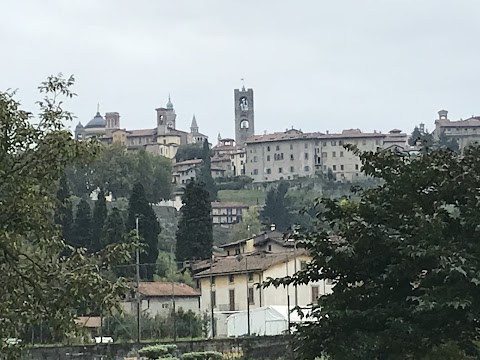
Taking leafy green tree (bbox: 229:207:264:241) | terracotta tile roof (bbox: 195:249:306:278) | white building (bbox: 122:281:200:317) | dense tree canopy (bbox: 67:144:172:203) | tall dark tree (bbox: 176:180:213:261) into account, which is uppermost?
dense tree canopy (bbox: 67:144:172:203)

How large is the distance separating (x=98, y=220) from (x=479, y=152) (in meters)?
58.1

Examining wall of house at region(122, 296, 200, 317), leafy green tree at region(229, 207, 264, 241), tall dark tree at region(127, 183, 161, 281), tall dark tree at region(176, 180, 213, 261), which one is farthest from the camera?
leafy green tree at region(229, 207, 264, 241)

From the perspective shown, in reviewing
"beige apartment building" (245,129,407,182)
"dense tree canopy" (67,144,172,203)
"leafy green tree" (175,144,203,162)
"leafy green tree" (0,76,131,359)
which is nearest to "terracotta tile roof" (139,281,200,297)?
"leafy green tree" (0,76,131,359)

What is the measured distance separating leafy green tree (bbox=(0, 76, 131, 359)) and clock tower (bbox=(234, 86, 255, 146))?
17378 cm

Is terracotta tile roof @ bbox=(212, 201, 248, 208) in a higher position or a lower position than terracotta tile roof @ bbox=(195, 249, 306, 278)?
higher

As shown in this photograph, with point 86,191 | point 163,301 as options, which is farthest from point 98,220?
point 86,191

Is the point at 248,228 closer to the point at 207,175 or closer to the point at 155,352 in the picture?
the point at 207,175

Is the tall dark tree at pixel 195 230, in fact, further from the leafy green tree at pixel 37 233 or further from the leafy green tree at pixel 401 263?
the leafy green tree at pixel 37 233

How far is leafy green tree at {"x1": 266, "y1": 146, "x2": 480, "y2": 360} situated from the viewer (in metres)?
13.2

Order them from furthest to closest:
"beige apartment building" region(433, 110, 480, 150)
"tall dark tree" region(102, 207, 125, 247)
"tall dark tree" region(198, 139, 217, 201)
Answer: "beige apartment building" region(433, 110, 480, 150), "tall dark tree" region(198, 139, 217, 201), "tall dark tree" region(102, 207, 125, 247)

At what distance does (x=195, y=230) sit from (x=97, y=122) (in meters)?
124

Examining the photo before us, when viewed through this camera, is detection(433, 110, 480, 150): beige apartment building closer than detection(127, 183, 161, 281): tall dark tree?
No

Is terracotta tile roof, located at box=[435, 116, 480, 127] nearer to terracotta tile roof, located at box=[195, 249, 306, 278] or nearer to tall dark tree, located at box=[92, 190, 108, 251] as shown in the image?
tall dark tree, located at box=[92, 190, 108, 251]

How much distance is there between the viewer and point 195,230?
2603 inches
